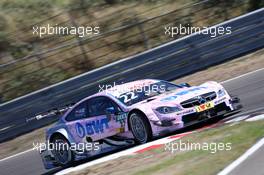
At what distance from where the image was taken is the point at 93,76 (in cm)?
1806

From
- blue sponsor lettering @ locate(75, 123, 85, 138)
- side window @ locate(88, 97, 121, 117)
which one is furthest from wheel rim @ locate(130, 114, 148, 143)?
blue sponsor lettering @ locate(75, 123, 85, 138)

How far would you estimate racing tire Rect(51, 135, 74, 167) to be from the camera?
506 inches

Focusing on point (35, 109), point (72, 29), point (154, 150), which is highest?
point (72, 29)

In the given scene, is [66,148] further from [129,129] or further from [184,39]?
[184,39]

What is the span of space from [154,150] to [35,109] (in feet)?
25.0

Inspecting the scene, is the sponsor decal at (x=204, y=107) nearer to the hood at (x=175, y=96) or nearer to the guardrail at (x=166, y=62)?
the hood at (x=175, y=96)

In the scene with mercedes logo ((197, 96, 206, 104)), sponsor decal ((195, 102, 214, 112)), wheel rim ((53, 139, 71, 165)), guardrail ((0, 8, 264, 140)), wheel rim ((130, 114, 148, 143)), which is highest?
guardrail ((0, 8, 264, 140))

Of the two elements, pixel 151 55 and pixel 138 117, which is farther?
pixel 151 55

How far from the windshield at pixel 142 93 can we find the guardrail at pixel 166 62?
547 cm

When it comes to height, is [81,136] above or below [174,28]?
below

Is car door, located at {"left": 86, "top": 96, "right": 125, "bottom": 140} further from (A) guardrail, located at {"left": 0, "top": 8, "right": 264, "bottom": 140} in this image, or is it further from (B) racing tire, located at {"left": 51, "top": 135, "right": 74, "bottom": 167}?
(A) guardrail, located at {"left": 0, "top": 8, "right": 264, "bottom": 140}

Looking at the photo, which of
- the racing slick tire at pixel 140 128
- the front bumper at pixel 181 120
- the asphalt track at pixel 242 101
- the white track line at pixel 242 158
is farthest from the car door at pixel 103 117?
the white track line at pixel 242 158

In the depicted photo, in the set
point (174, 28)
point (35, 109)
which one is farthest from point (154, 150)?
point (174, 28)

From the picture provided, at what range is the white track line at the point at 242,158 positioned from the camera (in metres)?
7.74
